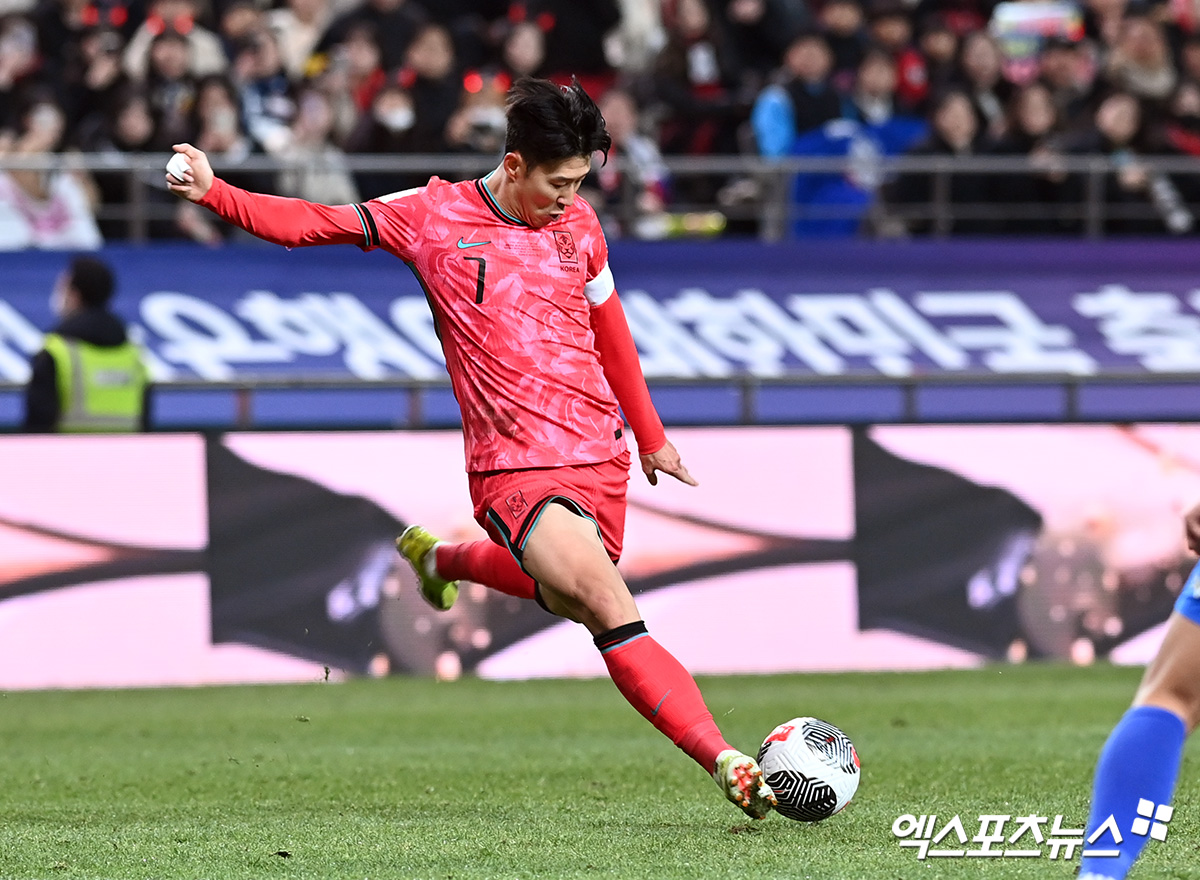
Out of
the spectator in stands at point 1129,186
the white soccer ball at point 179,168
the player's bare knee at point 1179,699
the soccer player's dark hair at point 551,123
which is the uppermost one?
the soccer player's dark hair at point 551,123

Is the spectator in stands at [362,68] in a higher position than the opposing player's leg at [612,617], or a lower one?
higher

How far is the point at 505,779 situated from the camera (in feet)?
25.8

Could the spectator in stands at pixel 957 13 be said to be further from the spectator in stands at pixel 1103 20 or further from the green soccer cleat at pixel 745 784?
the green soccer cleat at pixel 745 784

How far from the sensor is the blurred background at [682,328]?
459 inches

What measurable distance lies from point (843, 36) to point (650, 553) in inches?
253

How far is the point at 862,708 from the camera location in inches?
403

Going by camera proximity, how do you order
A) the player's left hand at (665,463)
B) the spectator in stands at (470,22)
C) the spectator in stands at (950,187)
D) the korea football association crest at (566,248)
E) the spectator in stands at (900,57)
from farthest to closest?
the spectator in stands at (900,57) < the spectator in stands at (470,22) < the spectator in stands at (950,187) < the player's left hand at (665,463) < the korea football association crest at (566,248)

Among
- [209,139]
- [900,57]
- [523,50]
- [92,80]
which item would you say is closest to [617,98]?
[523,50]

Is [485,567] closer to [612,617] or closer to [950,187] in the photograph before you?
[612,617]

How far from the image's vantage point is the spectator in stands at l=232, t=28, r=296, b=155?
584 inches

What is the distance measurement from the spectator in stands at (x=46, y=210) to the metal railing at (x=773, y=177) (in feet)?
0.39

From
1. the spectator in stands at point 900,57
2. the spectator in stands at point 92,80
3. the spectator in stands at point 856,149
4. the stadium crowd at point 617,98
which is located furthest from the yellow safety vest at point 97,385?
the spectator in stands at point 900,57

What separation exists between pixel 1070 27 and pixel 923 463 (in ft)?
26.9

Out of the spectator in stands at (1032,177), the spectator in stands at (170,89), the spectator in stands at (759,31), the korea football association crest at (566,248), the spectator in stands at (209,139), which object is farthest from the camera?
the spectator in stands at (759,31)
